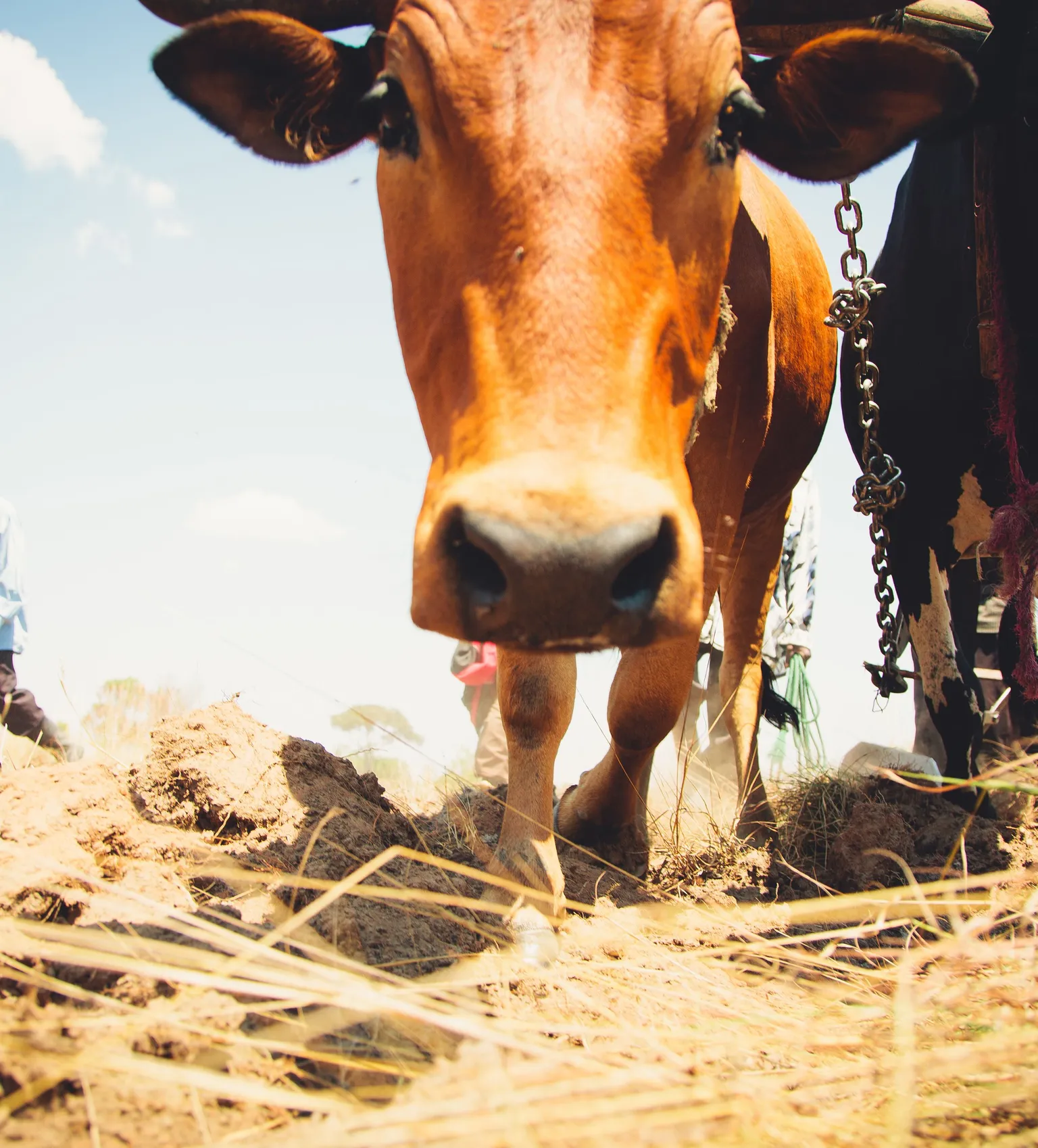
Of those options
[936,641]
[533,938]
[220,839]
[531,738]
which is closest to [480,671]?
[936,641]

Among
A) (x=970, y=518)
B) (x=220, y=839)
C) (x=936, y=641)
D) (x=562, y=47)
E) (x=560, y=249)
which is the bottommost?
(x=220, y=839)

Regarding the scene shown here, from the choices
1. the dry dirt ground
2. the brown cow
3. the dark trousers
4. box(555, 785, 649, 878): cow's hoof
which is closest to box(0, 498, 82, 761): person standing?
the dark trousers

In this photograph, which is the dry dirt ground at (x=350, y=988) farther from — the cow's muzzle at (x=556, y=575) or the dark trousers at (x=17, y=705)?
the dark trousers at (x=17, y=705)

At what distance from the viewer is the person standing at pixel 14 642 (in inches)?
237

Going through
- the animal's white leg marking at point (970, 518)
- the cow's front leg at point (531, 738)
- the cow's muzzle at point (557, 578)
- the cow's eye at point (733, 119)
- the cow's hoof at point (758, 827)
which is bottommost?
the cow's hoof at point (758, 827)

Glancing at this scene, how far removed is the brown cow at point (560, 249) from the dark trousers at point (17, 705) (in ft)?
14.4

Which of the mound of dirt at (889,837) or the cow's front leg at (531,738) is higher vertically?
the cow's front leg at (531,738)

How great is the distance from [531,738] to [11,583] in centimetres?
467

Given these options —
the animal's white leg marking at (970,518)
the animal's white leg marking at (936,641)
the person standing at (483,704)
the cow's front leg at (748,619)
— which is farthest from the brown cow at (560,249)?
the person standing at (483,704)

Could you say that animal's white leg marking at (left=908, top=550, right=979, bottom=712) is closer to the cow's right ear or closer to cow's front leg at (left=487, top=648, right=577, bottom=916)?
cow's front leg at (left=487, top=648, right=577, bottom=916)

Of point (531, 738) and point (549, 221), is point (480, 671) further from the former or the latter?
point (549, 221)

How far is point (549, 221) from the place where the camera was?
1780 mm

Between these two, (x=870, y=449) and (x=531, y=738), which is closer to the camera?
(x=531, y=738)

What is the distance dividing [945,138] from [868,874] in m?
2.19
